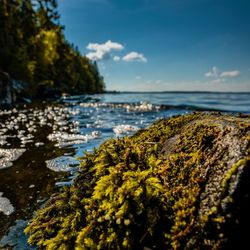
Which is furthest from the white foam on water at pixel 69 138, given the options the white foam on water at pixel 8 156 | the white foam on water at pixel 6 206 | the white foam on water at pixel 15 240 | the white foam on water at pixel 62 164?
the white foam on water at pixel 15 240

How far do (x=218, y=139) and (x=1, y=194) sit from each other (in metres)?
4.26

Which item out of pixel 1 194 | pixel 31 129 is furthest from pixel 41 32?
pixel 1 194

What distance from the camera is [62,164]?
23.3 ft

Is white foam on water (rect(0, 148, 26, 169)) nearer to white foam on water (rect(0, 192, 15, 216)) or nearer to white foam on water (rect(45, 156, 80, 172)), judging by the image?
white foam on water (rect(45, 156, 80, 172))

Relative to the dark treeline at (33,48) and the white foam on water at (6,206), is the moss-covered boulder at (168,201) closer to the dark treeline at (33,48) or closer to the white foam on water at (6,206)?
the white foam on water at (6,206)

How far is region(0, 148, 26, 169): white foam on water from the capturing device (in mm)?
7238

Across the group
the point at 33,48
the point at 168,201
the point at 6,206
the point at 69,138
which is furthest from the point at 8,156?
the point at 33,48

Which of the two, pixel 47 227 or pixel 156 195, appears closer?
pixel 156 195

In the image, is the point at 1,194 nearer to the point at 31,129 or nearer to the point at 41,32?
the point at 31,129

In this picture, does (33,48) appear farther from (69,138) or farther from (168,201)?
(168,201)

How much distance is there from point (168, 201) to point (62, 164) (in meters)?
4.89

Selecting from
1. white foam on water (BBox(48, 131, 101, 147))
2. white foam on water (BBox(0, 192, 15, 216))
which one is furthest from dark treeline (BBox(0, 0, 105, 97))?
white foam on water (BBox(0, 192, 15, 216))

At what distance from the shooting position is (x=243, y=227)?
2.22 meters

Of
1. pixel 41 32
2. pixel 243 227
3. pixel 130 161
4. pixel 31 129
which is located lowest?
pixel 31 129
